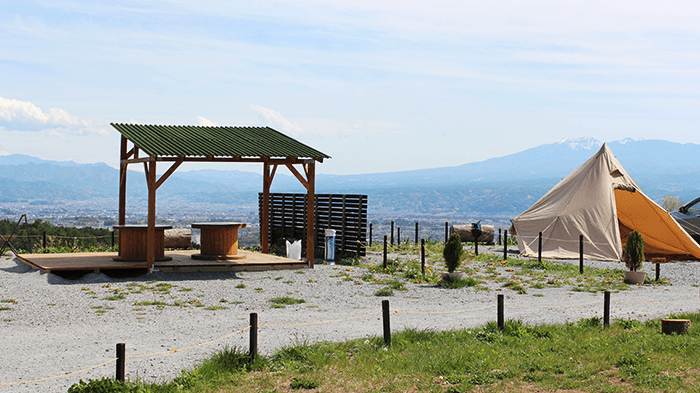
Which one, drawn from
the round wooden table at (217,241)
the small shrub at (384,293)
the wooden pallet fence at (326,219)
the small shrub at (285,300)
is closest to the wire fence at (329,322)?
the small shrub at (285,300)

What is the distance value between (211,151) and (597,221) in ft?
43.2

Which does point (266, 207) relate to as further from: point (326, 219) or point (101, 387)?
point (101, 387)

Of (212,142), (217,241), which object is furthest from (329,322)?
(212,142)

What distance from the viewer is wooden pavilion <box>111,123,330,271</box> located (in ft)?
52.6

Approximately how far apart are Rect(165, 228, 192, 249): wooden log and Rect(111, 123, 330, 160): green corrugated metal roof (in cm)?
480

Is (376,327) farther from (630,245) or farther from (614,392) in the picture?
(630,245)

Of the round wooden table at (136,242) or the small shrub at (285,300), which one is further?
the round wooden table at (136,242)

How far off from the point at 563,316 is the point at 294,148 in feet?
31.8

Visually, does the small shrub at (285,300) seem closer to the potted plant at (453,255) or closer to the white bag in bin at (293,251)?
the potted plant at (453,255)

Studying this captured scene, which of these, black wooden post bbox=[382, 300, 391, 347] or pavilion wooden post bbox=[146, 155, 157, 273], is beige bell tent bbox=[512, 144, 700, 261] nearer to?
pavilion wooden post bbox=[146, 155, 157, 273]

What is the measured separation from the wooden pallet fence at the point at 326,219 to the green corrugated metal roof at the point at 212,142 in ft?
8.82

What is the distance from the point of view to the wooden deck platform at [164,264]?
50.8ft

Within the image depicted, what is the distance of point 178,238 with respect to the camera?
76.1 ft

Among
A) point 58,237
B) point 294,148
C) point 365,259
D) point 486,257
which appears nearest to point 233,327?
Answer: point 294,148
